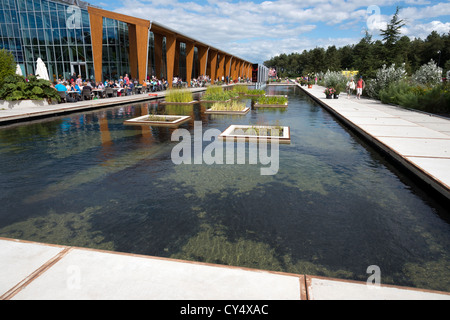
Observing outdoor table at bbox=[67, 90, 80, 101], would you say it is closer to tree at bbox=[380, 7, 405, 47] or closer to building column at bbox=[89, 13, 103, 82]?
building column at bbox=[89, 13, 103, 82]

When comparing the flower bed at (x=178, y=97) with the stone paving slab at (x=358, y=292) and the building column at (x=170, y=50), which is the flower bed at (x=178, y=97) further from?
the stone paving slab at (x=358, y=292)

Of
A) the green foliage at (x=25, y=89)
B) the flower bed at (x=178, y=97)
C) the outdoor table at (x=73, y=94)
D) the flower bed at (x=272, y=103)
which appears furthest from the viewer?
the flower bed at (x=178, y=97)

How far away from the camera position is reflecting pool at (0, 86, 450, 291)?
3.29 metres

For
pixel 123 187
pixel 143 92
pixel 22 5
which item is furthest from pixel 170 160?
pixel 22 5

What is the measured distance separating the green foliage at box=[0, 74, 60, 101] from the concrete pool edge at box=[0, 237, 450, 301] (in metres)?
15.0

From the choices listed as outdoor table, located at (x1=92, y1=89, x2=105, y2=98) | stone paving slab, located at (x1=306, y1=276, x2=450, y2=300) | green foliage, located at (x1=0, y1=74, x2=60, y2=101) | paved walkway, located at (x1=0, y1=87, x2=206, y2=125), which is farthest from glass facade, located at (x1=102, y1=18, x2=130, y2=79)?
stone paving slab, located at (x1=306, y1=276, x2=450, y2=300)

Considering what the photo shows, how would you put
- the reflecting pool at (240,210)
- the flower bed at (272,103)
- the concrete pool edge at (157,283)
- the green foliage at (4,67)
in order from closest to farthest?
the concrete pool edge at (157,283) → the reflecting pool at (240,210) → the green foliage at (4,67) → the flower bed at (272,103)

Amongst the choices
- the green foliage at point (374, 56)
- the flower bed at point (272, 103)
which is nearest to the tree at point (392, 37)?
the green foliage at point (374, 56)

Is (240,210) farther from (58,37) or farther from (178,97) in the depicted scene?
(58,37)

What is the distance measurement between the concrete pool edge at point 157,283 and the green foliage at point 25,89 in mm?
15039

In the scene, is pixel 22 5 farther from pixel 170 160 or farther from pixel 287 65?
pixel 287 65

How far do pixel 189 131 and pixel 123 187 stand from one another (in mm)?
5537

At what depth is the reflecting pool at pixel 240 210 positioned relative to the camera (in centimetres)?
329

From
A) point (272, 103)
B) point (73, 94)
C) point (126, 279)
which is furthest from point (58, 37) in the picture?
point (126, 279)
